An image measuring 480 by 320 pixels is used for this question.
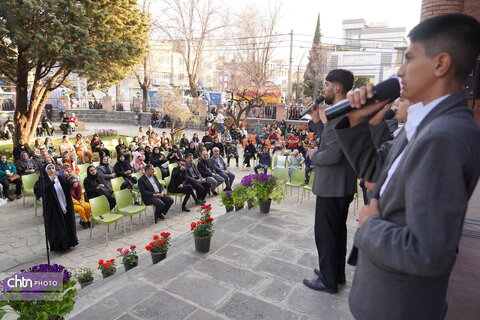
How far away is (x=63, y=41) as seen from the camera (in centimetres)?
984

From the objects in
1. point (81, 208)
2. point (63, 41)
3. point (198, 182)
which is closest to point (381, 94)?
point (81, 208)

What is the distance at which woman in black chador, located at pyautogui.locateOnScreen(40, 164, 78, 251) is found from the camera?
5938 mm

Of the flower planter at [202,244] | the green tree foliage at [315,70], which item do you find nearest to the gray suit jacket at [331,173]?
the flower planter at [202,244]

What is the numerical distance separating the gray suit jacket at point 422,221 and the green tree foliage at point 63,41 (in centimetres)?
1104

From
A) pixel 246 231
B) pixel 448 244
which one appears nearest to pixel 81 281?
pixel 246 231

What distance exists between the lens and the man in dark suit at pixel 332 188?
2.74 meters

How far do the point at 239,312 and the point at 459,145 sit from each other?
2.40 metres

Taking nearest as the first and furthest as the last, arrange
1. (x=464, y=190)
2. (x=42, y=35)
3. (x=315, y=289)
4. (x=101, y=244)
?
(x=464, y=190)
(x=315, y=289)
(x=101, y=244)
(x=42, y=35)

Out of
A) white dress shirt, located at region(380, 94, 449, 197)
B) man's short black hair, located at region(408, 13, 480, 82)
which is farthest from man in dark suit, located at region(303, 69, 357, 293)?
man's short black hair, located at region(408, 13, 480, 82)

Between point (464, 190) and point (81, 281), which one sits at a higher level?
point (464, 190)

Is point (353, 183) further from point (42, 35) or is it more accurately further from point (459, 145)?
point (42, 35)

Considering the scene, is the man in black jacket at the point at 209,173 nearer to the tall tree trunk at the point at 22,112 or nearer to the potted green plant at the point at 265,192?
the potted green plant at the point at 265,192

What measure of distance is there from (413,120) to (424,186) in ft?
1.12

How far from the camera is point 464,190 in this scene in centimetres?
99
